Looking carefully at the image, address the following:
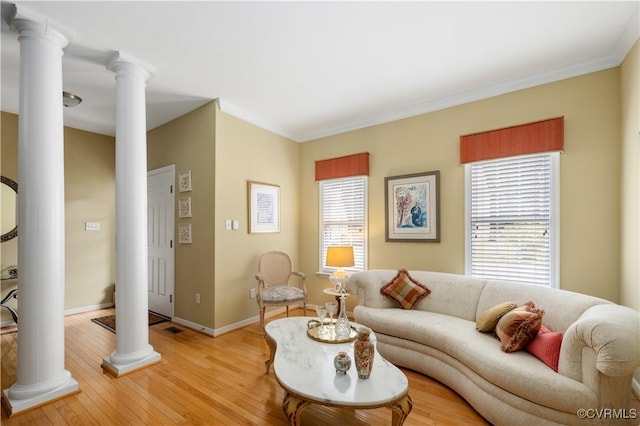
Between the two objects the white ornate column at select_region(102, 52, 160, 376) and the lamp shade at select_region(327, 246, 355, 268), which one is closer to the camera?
the white ornate column at select_region(102, 52, 160, 376)

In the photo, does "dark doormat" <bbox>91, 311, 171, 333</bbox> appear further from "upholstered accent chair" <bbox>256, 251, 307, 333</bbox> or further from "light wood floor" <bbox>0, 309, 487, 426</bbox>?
"upholstered accent chair" <bbox>256, 251, 307, 333</bbox>

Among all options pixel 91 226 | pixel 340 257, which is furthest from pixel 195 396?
pixel 91 226

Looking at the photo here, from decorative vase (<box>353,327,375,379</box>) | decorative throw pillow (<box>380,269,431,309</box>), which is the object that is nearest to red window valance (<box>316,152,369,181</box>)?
decorative throw pillow (<box>380,269,431,309</box>)

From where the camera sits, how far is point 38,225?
2166 millimetres

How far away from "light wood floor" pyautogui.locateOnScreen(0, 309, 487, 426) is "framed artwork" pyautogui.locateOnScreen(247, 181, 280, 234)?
1568 mm

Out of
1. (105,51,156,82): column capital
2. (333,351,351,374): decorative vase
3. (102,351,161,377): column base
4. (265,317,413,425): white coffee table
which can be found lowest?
(102,351,161,377): column base

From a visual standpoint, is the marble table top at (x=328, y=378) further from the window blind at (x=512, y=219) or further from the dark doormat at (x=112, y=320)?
the dark doormat at (x=112, y=320)

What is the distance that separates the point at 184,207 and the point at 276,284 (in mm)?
1600

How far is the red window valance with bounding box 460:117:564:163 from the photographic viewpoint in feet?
9.37

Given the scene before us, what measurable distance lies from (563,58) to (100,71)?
436cm

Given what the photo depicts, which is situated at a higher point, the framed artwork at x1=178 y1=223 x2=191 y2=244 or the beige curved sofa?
the framed artwork at x1=178 y1=223 x2=191 y2=244

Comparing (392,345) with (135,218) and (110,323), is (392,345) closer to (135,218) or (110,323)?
(135,218)

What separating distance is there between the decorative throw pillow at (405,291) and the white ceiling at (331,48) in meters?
2.08

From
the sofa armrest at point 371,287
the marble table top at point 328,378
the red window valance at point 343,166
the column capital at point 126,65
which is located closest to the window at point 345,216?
the red window valance at point 343,166
